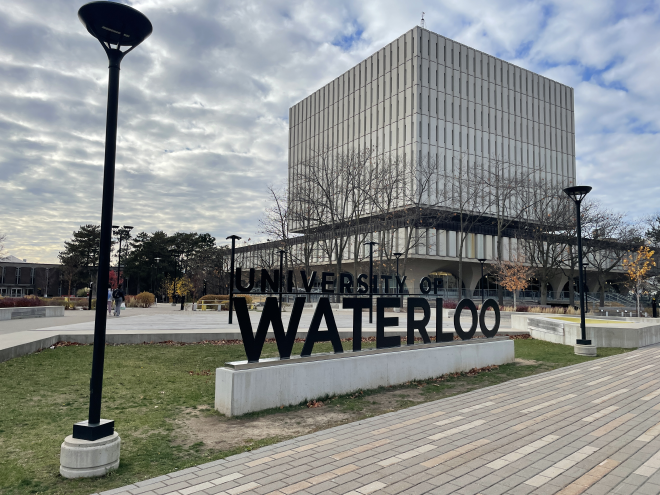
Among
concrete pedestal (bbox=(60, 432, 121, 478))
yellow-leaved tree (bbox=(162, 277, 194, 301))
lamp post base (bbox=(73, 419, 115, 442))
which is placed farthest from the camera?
yellow-leaved tree (bbox=(162, 277, 194, 301))

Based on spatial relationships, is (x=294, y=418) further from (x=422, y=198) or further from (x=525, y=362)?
(x=422, y=198)

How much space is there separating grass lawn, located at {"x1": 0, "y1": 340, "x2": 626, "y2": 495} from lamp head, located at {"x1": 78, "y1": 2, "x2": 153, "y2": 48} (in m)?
4.32

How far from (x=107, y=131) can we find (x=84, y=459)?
3.20m

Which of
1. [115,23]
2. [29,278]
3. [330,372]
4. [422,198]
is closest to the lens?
[115,23]

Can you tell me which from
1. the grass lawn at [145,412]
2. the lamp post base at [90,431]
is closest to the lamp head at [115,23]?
the lamp post base at [90,431]

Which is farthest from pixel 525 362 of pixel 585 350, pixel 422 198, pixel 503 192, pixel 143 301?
pixel 143 301

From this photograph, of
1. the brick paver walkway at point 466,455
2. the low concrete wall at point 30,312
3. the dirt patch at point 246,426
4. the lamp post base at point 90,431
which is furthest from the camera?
the low concrete wall at point 30,312

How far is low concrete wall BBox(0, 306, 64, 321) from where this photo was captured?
75.3 feet

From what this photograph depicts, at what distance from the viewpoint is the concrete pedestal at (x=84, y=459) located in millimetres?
4281

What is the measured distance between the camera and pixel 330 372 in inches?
309

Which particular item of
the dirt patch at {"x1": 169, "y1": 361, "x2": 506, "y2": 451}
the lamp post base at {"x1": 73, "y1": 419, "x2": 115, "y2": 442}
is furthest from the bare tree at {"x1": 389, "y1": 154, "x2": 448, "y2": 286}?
the lamp post base at {"x1": 73, "y1": 419, "x2": 115, "y2": 442}

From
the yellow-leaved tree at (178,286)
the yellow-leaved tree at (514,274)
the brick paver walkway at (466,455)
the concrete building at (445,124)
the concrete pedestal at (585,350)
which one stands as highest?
the concrete building at (445,124)

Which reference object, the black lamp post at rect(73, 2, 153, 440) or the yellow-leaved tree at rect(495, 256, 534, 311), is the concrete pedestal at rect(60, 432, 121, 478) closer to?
the black lamp post at rect(73, 2, 153, 440)

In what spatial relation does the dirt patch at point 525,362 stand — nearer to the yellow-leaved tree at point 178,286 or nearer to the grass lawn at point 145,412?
the grass lawn at point 145,412
